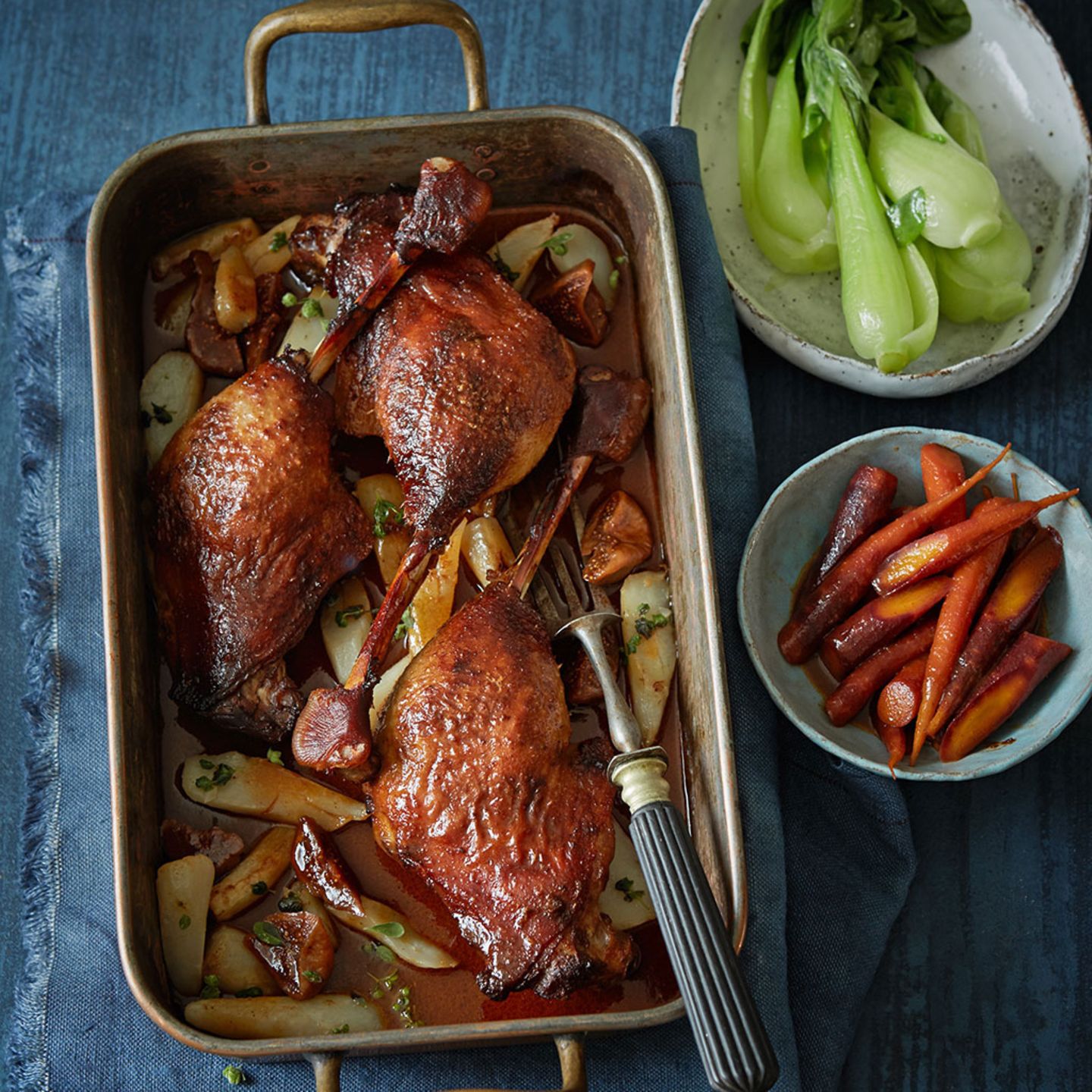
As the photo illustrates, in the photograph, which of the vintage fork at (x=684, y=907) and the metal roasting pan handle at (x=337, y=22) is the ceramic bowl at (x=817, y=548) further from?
the metal roasting pan handle at (x=337, y=22)

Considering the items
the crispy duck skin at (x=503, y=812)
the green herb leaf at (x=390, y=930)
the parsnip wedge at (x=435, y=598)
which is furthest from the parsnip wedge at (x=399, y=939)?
the parsnip wedge at (x=435, y=598)

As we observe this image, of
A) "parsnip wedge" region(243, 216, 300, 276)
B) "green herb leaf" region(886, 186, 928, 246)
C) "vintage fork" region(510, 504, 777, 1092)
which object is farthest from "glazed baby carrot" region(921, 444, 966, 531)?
"parsnip wedge" region(243, 216, 300, 276)

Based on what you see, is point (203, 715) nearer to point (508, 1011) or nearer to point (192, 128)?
point (508, 1011)

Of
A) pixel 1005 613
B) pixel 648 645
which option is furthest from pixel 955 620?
pixel 648 645

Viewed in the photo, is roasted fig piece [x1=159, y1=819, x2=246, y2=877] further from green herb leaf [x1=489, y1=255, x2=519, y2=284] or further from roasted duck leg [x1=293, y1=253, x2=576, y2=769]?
green herb leaf [x1=489, y1=255, x2=519, y2=284]

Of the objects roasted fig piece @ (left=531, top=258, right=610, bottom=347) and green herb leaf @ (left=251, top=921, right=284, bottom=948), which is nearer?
green herb leaf @ (left=251, top=921, right=284, bottom=948)

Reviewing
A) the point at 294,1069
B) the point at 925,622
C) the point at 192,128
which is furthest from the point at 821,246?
the point at 294,1069
